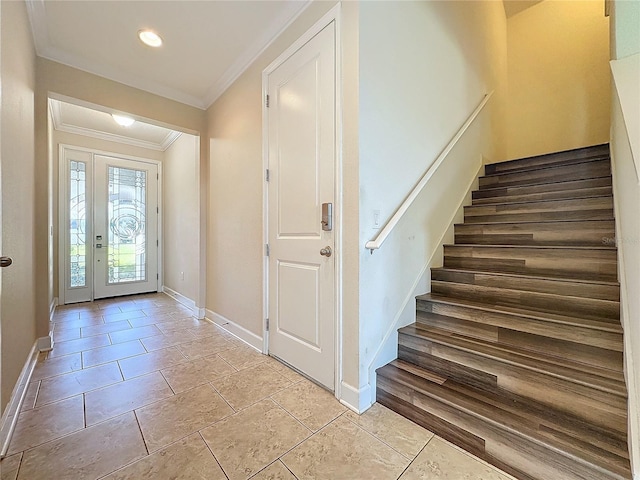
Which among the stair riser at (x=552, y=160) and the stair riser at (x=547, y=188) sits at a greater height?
the stair riser at (x=552, y=160)

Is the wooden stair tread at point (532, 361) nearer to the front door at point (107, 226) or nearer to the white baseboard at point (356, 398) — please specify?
the white baseboard at point (356, 398)

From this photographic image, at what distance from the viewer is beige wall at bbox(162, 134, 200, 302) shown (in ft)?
12.5

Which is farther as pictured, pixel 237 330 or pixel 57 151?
pixel 57 151

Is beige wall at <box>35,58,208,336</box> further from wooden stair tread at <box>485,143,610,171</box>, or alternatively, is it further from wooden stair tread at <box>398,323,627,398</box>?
wooden stair tread at <box>485,143,610,171</box>

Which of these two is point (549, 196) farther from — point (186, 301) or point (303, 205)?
point (186, 301)

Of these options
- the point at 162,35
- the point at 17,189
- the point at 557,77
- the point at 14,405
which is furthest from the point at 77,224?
the point at 557,77

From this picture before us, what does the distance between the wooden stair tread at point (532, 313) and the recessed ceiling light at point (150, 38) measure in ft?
10.0

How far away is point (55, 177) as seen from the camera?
3.97 metres

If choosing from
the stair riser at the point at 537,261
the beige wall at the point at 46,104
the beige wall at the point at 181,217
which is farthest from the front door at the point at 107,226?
the stair riser at the point at 537,261

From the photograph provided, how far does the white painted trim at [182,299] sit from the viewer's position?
12.1ft

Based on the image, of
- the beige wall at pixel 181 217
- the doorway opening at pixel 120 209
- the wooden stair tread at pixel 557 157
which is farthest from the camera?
the doorway opening at pixel 120 209

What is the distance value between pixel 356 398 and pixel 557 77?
4.93 metres

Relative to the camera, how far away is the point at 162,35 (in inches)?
92.8

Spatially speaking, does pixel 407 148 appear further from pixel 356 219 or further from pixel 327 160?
pixel 356 219
